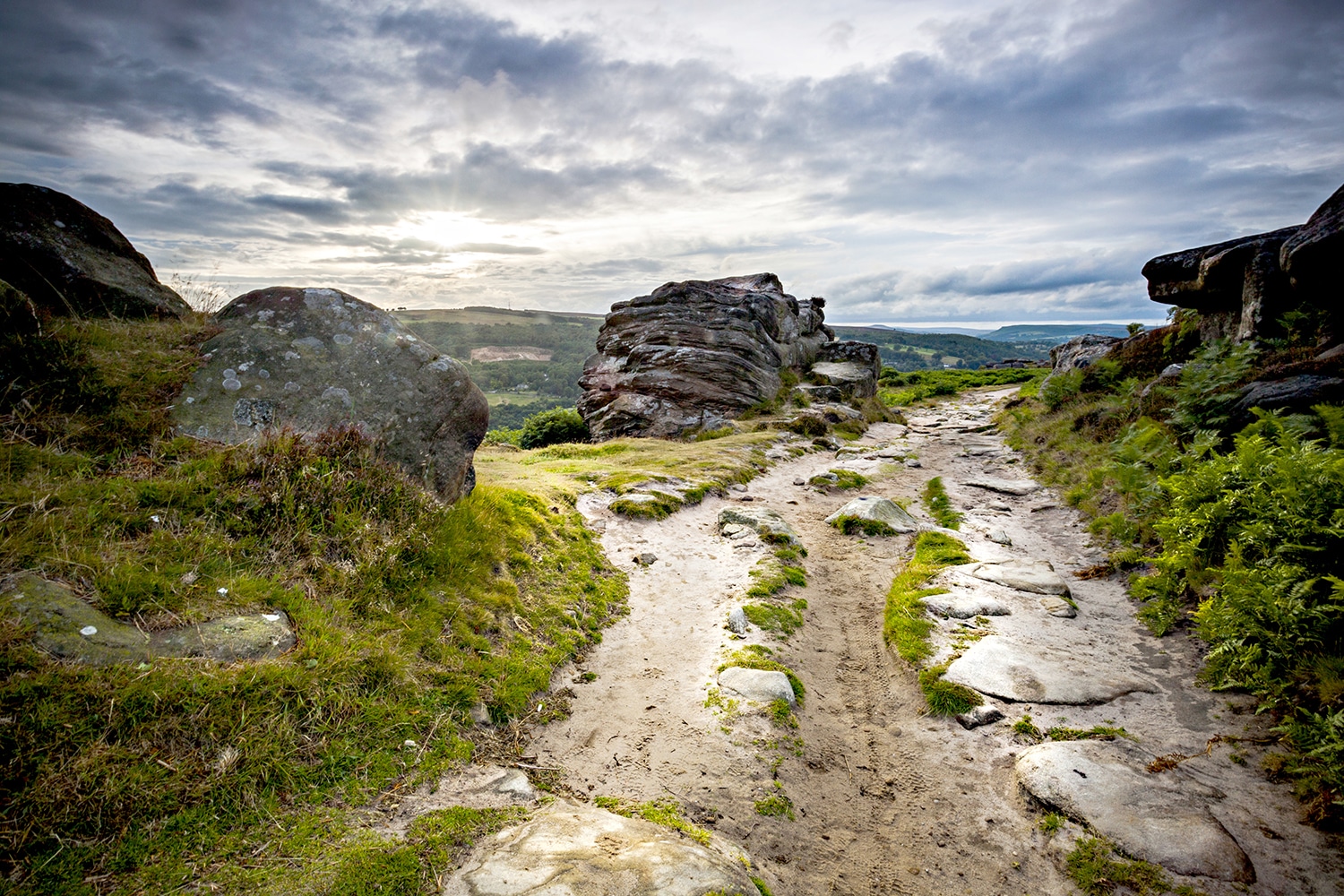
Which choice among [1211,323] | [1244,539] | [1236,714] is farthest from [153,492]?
[1211,323]

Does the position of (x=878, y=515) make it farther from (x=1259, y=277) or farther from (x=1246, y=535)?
(x=1259, y=277)

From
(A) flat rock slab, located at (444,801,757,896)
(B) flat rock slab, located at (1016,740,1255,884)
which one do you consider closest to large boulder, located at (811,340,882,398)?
(B) flat rock slab, located at (1016,740,1255,884)

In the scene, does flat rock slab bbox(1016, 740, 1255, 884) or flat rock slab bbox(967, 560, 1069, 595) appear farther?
flat rock slab bbox(967, 560, 1069, 595)

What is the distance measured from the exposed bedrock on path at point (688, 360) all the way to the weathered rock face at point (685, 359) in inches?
2.3

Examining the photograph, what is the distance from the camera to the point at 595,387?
105 ft

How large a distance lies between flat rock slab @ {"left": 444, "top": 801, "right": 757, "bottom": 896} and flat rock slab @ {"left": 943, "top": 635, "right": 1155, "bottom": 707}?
435 centimetres

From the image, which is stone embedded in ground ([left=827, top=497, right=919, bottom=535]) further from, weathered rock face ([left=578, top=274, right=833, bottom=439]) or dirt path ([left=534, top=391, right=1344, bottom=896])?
weathered rock face ([left=578, top=274, right=833, bottom=439])

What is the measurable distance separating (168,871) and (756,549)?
34.6 ft

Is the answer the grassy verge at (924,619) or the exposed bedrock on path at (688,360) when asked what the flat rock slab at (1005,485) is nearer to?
the grassy verge at (924,619)

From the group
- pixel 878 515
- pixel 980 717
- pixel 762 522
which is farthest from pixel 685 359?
pixel 980 717

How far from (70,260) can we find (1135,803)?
14422 millimetres

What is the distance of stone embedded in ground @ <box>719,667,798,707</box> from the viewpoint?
24.3ft

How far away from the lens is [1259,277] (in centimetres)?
1445

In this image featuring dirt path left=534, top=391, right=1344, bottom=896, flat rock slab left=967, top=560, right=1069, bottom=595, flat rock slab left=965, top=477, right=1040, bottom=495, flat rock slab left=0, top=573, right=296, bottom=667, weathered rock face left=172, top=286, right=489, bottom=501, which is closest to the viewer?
flat rock slab left=0, top=573, right=296, bottom=667
